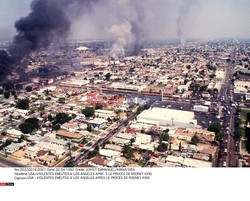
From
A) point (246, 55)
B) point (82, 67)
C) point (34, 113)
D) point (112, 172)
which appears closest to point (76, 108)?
point (34, 113)

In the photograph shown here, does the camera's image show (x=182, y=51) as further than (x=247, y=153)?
Yes

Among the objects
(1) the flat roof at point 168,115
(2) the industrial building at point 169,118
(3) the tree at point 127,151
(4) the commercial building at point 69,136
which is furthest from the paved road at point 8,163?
(1) the flat roof at point 168,115

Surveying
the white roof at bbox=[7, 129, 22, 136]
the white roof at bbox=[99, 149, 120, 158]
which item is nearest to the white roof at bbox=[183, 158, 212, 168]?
the white roof at bbox=[99, 149, 120, 158]

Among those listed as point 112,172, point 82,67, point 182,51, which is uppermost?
point 182,51

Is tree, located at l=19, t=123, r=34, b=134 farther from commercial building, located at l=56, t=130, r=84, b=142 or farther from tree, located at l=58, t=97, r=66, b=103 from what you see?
tree, located at l=58, t=97, r=66, b=103

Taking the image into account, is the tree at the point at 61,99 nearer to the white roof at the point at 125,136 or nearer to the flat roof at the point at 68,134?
the flat roof at the point at 68,134

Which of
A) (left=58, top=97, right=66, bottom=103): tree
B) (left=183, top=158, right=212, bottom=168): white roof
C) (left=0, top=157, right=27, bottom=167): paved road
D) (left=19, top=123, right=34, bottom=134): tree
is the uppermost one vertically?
(left=58, top=97, right=66, bottom=103): tree

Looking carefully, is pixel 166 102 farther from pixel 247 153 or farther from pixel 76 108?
pixel 247 153

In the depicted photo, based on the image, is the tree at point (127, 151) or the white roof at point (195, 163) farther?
the tree at point (127, 151)
